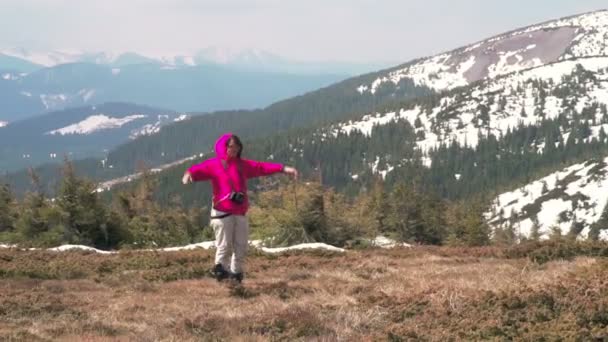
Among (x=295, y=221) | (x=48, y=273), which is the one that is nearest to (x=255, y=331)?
(x=48, y=273)

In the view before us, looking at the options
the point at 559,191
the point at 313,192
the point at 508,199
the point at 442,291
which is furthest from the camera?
the point at 508,199

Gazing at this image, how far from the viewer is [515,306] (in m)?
7.06

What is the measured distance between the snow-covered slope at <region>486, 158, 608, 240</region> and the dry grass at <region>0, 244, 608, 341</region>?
344 feet

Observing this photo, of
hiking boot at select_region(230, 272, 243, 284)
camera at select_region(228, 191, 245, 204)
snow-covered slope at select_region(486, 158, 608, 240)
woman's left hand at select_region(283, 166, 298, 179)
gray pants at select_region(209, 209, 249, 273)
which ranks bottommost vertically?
snow-covered slope at select_region(486, 158, 608, 240)

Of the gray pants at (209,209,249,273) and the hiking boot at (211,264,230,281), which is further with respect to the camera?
the hiking boot at (211,264,230,281)

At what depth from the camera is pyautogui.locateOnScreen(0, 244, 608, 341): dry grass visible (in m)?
6.60

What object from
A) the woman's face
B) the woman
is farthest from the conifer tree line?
the woman's face

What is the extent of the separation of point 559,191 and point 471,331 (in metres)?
154

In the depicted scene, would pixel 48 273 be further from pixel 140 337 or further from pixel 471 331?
pixel 471 331

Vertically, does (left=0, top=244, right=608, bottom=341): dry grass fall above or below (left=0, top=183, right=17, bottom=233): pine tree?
above

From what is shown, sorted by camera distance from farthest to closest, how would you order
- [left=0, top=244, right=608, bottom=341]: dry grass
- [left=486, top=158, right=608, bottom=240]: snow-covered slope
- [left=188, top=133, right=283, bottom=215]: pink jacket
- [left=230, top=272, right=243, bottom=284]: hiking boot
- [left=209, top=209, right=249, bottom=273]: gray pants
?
1. [left=486, top=158, right=608, bottom=240]: snow-covered slope
2. [left=230, top=272, right=243, bottom=284]: hiking boot
3. [left=209, top=209, right=249, bottom=273]: gray pants
4. [left=188, top=133, right=283, bottom=215]: pink jacket
5. [left=0, top=244, right=608, bottom=341]: dry grass

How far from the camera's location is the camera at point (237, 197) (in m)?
10.3

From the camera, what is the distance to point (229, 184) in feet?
33.8

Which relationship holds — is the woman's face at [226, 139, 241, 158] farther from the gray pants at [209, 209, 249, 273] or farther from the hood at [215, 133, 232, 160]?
the gray pants at [209, 209, 249, 273]
